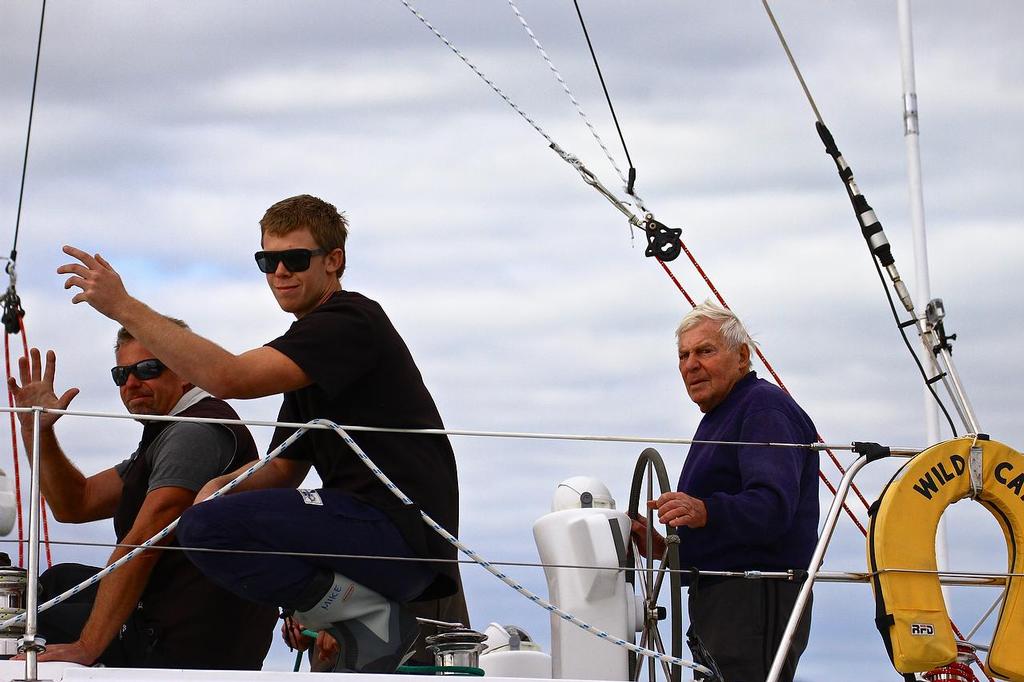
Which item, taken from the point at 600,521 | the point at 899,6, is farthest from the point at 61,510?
the point at 899,6

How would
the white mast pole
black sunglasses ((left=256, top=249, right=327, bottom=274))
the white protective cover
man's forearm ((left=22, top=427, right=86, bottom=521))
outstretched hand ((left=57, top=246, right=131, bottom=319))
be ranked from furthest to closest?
the white mast pole
man's forearm ((left=22, top=427, right=86, bottom=521))
the white protective cover
black sunglasses ((left=256, top=249, right=327, bottom=274))
outstretched hand ((left=57, top=246, right=131, bottom=319))

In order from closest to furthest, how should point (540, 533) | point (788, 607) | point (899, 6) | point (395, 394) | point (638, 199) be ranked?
point (395, 394)
point (788, 607)
point (540, 533)
point (638, 199)
point (899, 6)

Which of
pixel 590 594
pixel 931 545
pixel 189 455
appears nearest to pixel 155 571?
pixel 189 455

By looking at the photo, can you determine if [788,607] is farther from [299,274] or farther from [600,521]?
[299,274]

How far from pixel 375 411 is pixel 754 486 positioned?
3.76 feet

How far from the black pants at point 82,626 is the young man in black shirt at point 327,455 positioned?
0.48 metres

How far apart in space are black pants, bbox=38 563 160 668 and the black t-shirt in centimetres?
72

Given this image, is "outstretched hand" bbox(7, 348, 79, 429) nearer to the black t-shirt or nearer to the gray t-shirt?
the gray t-shirt

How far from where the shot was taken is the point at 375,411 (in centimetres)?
399

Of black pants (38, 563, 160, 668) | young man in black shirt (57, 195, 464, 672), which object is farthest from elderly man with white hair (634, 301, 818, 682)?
black pants (38, 563, 160, 668)

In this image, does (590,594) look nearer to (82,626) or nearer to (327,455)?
(327,455)

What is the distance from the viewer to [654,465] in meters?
4.33

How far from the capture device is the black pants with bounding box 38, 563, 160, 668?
166 inches

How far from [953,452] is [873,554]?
392mm
